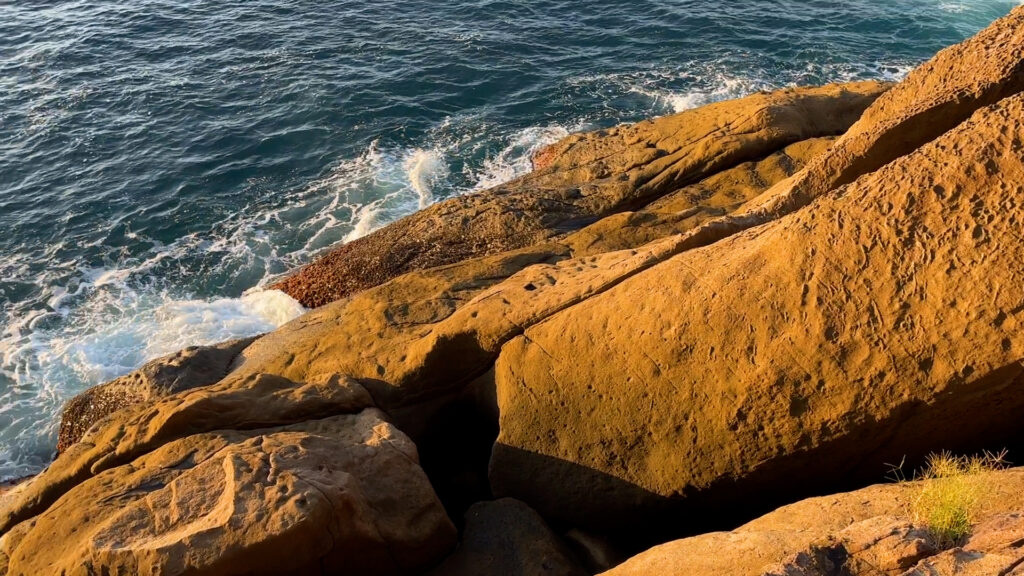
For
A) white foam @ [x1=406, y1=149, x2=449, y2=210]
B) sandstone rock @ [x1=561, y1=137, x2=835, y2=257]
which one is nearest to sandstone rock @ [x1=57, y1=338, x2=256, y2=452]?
sandstone rock @ [x1=561, y1=137, x2=835, y2=257]

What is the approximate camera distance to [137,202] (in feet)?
73.7

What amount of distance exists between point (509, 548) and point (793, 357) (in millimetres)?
3722

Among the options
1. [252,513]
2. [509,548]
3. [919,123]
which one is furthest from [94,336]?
[919,123]

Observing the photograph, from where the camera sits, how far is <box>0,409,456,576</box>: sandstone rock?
7.25 meters

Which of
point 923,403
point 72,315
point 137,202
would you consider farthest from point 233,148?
point 923,403

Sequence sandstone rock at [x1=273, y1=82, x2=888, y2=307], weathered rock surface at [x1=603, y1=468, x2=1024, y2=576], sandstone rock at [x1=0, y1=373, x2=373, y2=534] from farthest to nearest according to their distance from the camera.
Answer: sandstone rock at [x1=273, y1=82, x2=888, y2=307]
sandstone rock at [x1=0, y1=373, x2=373, y2=534]
weathered rock surface at [x1=603, y1=468, x2=1024, y2=576]

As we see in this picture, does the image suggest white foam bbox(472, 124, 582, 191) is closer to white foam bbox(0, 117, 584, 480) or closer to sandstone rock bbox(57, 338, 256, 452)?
white foam bbox(0, 117, 584, 480)

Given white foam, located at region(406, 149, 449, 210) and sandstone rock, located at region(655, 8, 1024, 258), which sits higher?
sandstone rock, located at region(655, 8, 1024, 258)

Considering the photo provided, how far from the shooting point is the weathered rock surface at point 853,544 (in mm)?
5230

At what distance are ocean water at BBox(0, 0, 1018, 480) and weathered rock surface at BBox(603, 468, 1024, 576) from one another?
42.9 ft

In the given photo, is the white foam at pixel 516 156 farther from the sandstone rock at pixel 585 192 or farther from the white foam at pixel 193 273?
the sandstone rock at pixel 585 192

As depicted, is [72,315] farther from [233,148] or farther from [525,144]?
[525,144]

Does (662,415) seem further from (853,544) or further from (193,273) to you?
(193,273)

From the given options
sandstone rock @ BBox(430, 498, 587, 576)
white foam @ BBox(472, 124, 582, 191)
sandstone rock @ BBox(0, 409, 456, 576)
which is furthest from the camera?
white foam @ BBox(472, 124, 582, 191)
